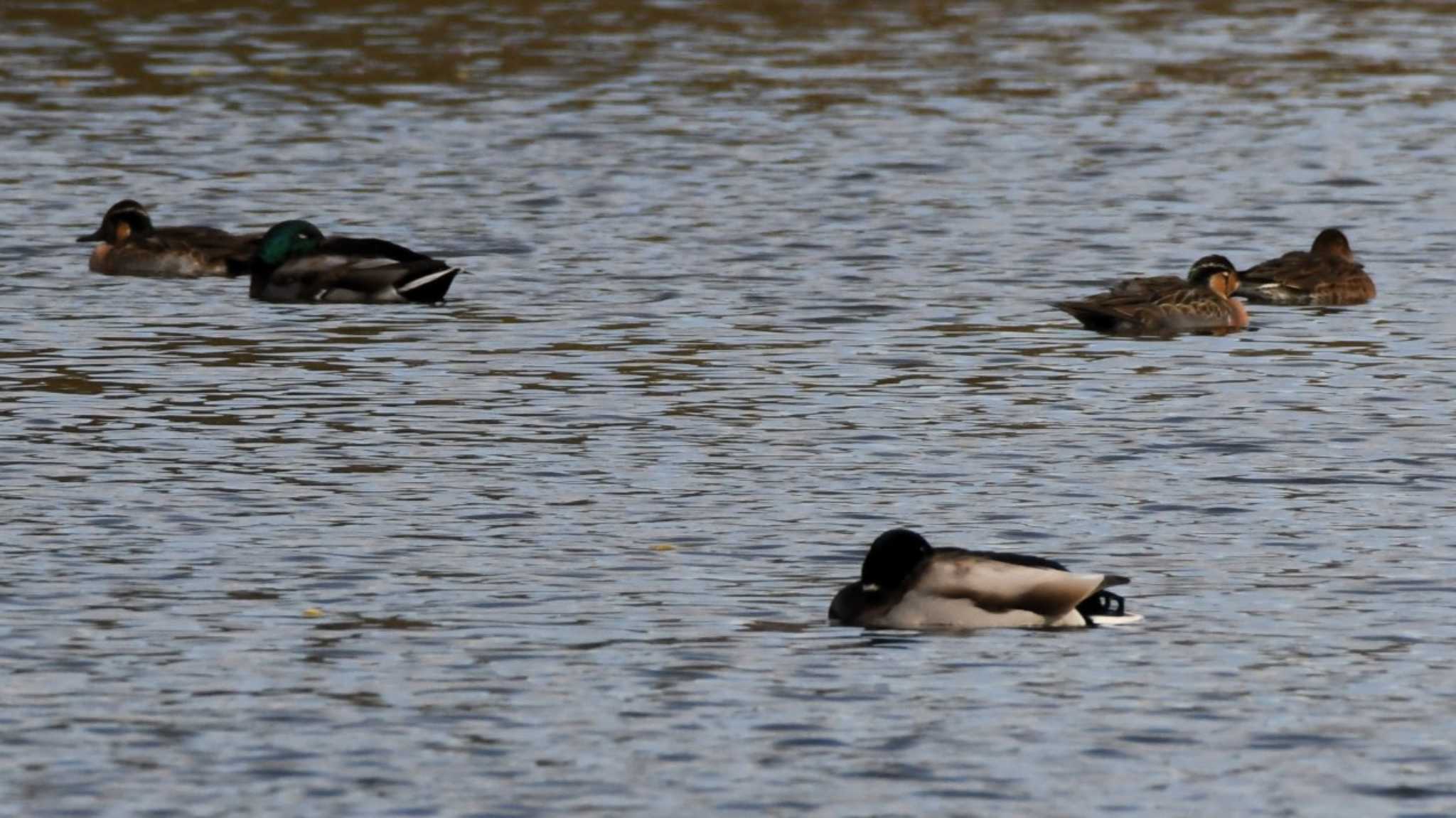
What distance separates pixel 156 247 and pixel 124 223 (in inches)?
14.1

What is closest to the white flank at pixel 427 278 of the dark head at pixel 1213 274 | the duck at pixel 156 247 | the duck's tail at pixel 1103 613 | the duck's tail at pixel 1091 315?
the duck at pixel 156 247

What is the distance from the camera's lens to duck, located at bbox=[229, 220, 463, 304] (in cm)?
2524

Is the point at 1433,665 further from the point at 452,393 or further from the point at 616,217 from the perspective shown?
the point at 616,217

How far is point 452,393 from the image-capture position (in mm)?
20750

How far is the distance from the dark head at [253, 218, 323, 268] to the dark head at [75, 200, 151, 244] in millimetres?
1408

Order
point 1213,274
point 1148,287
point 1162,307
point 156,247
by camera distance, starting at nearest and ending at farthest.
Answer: point 1162,307
point 1148,287
point 1213,274
point 156,247

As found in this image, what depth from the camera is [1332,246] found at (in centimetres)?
2498

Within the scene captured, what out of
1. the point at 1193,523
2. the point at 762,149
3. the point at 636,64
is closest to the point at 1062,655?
the point at 1193,523

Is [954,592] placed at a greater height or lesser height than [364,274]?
greater

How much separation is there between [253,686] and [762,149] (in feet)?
75.0

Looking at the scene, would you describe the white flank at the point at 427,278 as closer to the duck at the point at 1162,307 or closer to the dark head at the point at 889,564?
the duck at the point at 1162,307

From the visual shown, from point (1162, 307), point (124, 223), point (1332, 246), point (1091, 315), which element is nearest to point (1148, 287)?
point (1162, 307)

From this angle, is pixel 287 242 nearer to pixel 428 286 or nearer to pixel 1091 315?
pixel 428 286

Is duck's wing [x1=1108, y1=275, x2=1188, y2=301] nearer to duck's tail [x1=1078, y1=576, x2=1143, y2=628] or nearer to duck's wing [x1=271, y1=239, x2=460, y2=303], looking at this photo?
duck's wing [x1=271, y1=239, x2=460, y2=303]
